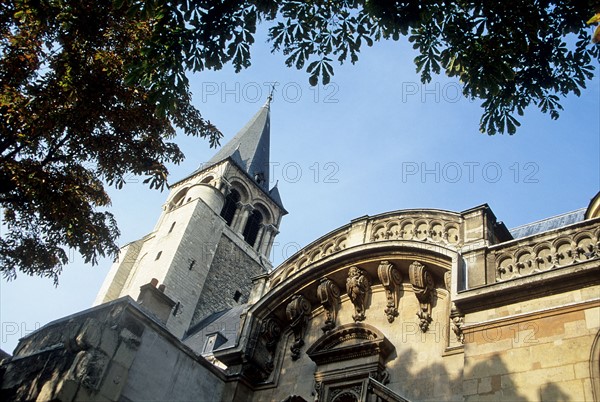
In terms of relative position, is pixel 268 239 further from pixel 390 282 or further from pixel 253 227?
pixel 390 282

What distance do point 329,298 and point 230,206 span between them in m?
31.1

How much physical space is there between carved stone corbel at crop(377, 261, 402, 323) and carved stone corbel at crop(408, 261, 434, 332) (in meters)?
0.56

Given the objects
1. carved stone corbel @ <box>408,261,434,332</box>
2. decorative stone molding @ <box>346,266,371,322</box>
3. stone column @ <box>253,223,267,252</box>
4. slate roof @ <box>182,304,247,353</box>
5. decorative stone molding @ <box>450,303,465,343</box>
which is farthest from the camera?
stone column @ <box>253,223,267,252</box>

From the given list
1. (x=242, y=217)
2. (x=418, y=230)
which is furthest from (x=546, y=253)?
(x=242, y=217)

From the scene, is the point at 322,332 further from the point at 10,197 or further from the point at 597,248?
the point at 10,197

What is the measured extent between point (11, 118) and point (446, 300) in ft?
28.2

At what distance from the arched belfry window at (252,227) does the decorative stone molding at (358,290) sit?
31.0 m

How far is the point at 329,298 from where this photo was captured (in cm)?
1233

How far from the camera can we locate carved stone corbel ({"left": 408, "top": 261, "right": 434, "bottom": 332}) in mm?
10781

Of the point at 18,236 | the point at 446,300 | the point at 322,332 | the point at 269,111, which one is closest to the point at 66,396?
the point at 18,236

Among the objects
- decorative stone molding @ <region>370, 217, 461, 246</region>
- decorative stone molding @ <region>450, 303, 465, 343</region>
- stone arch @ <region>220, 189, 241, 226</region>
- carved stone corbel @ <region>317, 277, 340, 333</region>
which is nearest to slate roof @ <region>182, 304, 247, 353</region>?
stone arch @ <region>220, 189, 241, 226</region>

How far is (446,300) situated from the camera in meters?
10.7

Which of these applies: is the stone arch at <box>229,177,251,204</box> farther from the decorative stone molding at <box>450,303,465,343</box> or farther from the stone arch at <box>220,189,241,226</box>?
the decorative stone molding at <box>450,303,465,343</box>

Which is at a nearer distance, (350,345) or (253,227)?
(350,345)
